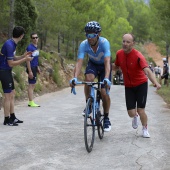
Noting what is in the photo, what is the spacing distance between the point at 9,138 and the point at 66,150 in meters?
1.20

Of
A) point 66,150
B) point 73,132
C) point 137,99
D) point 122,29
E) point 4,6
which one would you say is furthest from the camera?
point 122,29

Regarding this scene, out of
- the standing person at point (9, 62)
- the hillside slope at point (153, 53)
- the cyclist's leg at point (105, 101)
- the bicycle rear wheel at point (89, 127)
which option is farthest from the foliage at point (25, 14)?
the hillside slope at point (153, 53)

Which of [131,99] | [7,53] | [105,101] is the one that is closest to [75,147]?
[105,101]

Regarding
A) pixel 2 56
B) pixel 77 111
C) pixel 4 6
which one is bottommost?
pixel 77 111

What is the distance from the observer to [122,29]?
4909 centimetres

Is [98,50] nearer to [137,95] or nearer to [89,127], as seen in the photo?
[137,95]

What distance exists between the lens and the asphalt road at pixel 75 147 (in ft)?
Result: 14.7

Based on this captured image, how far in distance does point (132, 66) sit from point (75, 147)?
5.37 feet

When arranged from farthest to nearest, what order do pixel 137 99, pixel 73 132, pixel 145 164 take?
pixel 73 132, pixel 137 99, pixel 145 164

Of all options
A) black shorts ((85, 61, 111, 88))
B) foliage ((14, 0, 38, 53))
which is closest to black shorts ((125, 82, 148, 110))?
black shorts ((85, 61, 111, 88))

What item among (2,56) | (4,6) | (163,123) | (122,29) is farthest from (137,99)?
(122,29)

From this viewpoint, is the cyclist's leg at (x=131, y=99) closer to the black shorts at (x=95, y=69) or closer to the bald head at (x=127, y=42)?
the black shorts at (x=95, y=69)

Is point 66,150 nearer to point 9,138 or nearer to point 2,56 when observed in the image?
point 9,138

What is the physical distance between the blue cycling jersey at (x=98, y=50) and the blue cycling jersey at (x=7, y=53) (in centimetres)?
161
